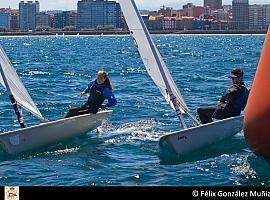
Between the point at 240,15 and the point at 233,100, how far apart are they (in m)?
179

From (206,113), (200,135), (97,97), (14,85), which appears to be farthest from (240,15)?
(200,135)

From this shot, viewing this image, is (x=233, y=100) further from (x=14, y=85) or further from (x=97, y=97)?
(x=14, y=85)

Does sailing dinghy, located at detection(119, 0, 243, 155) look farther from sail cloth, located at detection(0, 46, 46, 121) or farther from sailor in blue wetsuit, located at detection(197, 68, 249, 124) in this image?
sail cloth, located at detection(0, 46, 46, 121)

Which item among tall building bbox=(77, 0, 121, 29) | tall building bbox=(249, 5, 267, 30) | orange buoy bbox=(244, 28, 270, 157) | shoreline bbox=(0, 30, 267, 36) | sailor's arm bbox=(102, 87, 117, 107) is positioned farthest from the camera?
tall building bbox=(249, 5, 267, 30)

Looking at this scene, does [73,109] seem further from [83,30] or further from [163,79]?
[83,30]

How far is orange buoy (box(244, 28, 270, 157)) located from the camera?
7715 mm

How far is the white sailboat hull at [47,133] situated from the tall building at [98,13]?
17891 cm

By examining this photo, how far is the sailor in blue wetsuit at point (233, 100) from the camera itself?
10445 millimetres

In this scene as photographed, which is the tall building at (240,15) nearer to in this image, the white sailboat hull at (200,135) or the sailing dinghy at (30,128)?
the sailing dinghy at (30,128)

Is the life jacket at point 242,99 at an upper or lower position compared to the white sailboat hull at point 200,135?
upper

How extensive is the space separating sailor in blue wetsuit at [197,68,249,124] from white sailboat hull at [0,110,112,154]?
191 cm

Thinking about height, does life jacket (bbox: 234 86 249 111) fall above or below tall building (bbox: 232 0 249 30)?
below

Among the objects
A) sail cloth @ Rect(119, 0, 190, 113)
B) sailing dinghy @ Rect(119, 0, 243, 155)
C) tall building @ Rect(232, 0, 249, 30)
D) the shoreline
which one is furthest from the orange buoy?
tall building @ Rect(232, 0, 249, 30)

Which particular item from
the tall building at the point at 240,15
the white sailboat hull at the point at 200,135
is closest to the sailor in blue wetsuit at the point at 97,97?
the white sailboat hull at the point at 200,135
